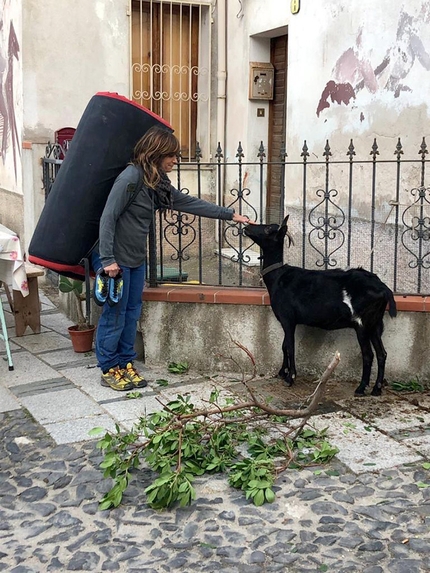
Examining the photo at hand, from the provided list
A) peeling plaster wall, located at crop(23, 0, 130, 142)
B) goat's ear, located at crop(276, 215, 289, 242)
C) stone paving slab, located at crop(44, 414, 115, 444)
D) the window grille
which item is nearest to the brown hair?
goat's ear, located at crop(276, 215, 289, 242)

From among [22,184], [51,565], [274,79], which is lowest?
[51,565]

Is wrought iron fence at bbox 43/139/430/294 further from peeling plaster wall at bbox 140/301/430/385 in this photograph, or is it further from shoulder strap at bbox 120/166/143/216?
shoulder strap at bbox 120/166/143/216

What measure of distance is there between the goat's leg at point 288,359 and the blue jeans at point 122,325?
3.77ft

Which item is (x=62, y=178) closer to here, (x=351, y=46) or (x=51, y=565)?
(x=51, y=565)

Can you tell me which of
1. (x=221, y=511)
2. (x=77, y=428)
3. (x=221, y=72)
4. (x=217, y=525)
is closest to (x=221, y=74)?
(x=221, y=72)

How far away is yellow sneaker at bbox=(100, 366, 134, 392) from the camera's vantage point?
5.35m

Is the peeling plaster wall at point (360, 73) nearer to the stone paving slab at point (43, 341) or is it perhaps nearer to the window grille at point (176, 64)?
the window grille at point (176, 64)

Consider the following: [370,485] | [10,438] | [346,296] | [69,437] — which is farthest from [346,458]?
[10,438]

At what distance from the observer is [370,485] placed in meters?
3.92

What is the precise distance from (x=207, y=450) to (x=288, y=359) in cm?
139

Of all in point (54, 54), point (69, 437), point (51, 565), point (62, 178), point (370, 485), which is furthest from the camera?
point (54, 54)

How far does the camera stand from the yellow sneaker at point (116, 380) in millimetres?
5348

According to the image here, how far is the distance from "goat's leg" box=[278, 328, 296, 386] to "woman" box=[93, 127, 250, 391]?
0.93 metres

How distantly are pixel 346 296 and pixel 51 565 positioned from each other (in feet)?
9.11
